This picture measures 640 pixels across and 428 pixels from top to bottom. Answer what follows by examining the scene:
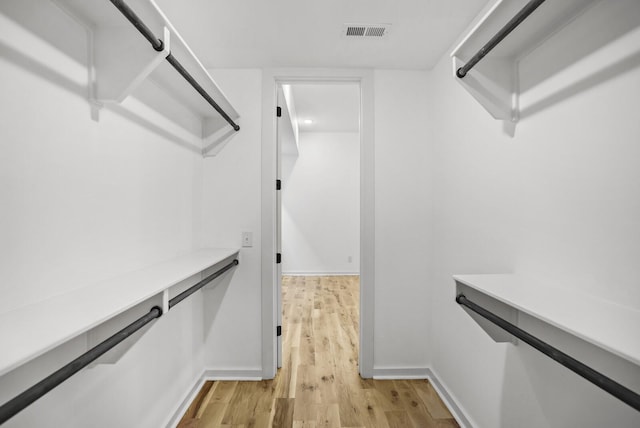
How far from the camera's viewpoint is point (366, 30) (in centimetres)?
176

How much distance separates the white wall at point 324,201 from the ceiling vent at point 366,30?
3912 mm

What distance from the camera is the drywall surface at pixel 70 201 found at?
0.85 metres

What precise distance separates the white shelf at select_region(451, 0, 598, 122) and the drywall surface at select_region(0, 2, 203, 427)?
1412 mm

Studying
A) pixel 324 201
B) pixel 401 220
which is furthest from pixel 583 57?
pixel 324 201

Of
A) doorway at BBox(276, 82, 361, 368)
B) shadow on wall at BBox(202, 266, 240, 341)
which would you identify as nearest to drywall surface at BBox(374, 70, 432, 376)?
shadow on wall at BBox(202, 266, 240, 341)

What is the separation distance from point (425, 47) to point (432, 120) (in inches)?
19.7

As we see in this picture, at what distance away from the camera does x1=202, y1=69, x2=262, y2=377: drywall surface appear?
2.23 metres

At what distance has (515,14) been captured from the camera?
3.37 feet

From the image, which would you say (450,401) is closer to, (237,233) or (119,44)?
(237,233)

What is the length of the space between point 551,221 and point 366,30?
4.51 ft

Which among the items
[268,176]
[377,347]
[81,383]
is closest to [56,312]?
[81,383]

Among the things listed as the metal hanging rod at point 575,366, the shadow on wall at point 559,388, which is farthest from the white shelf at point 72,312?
the shadow on wall at point 559,388

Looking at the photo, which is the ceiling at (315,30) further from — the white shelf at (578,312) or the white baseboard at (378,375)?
the white baseboard at (378,375)

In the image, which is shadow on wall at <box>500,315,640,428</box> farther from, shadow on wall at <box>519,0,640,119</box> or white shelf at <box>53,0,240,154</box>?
white shelf at <box>53,0,240,154</box>
